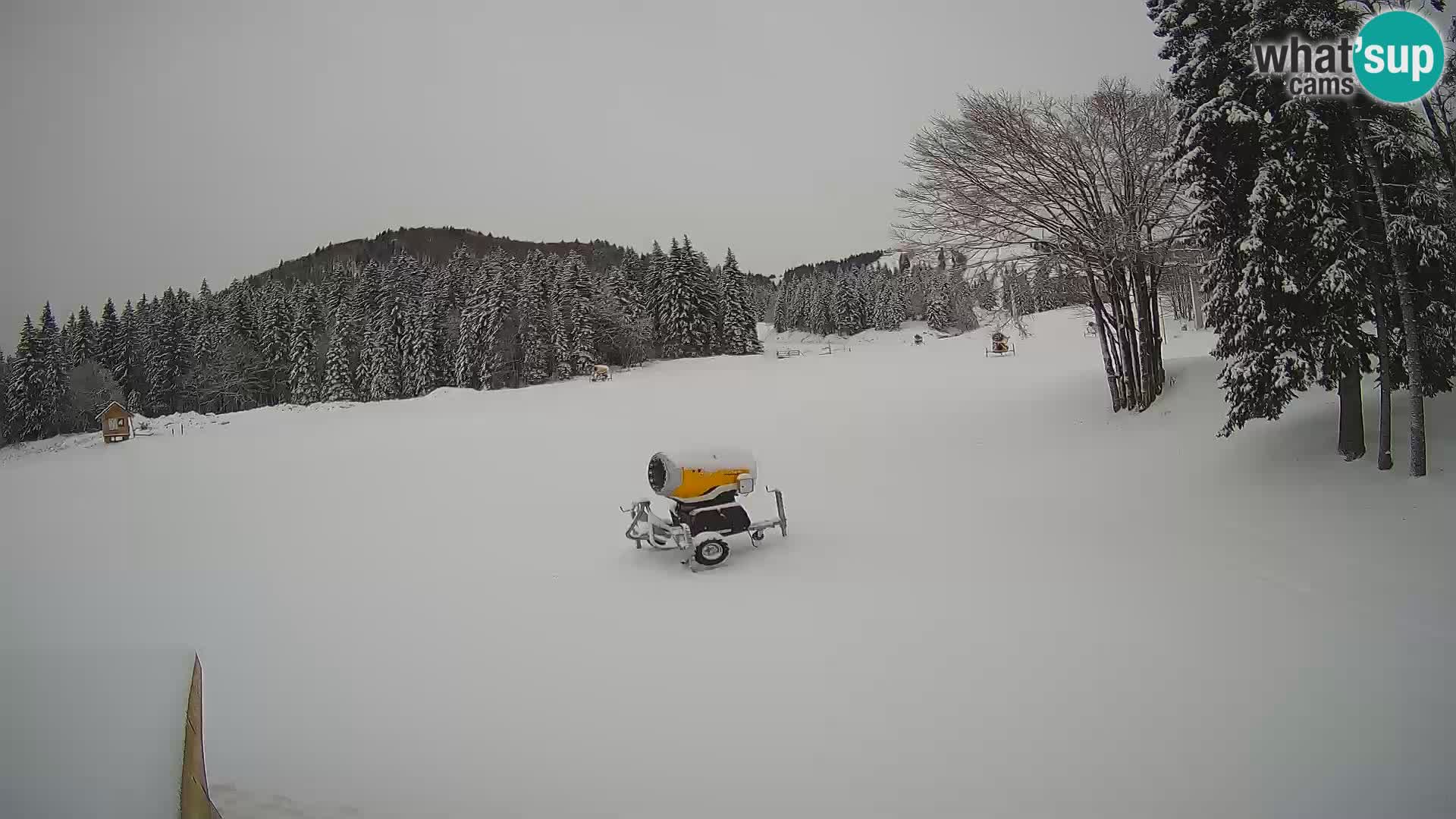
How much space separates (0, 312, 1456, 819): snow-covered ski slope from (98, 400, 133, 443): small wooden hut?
466mm

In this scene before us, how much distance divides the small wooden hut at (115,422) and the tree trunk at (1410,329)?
14.9 m

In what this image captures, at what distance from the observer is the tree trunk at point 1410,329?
6.92 m

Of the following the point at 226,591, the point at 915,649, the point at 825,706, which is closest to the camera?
the point at 825,706

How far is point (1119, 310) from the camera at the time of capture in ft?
43.5

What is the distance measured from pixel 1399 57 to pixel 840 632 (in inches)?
350

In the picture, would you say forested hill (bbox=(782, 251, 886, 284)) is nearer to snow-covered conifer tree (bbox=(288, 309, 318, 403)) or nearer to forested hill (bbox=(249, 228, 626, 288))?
forested hill (bbox=(249, 228, 626, 288))

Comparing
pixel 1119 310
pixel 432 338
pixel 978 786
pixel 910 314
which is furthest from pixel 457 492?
pixel 910 314

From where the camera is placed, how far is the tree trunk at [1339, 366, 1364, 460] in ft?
25.4

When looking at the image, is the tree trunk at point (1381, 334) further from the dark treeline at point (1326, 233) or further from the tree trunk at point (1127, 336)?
the tree trunk at point (1127, 336)

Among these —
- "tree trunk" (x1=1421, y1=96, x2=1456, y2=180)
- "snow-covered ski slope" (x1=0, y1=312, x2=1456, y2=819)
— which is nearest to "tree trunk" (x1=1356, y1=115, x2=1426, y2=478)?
"snow-covered ski slope" (x1=0, y1=312, x2=1456, y2=819)

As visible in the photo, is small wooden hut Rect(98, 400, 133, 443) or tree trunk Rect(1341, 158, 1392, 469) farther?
small wooden hut Rect(98, 400, 133, 443)

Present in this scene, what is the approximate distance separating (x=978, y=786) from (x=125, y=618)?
7847 millimetres

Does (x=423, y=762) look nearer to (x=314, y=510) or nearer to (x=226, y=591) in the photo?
(x=226, y=591)

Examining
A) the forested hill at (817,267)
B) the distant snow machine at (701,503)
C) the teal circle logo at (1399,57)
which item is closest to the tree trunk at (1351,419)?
the teal circle logo at (1399,57)
